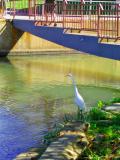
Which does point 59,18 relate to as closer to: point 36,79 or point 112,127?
point 36,79

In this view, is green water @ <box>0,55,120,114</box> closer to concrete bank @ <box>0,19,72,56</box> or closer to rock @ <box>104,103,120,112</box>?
concrete bank @ <box>0,19,72,56</box>

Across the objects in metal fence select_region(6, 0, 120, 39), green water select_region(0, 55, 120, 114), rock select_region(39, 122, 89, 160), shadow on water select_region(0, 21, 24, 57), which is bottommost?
green water select_region(0, 55, 120, 114)

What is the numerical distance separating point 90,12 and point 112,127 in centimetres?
842

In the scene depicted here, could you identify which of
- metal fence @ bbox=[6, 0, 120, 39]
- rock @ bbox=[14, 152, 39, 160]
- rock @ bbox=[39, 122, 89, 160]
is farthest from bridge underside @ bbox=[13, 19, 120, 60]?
rock @ bbox=[14, 152, 39, 160]

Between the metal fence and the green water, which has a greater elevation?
the metal fence

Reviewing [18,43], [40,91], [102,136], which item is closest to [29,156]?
[102,136]

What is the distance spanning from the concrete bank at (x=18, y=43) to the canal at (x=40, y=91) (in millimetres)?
593

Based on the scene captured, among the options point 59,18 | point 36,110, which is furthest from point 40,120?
point 59,18

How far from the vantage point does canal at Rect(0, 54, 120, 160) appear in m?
9.16

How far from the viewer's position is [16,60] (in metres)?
21.6

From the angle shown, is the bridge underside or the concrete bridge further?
the concrete bridge

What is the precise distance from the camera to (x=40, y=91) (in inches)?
558

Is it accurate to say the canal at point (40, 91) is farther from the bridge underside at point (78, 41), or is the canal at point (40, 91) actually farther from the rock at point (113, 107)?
the rock at point (113, 107)

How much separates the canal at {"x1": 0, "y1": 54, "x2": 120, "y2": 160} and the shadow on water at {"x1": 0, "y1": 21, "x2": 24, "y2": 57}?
60 centimetres
